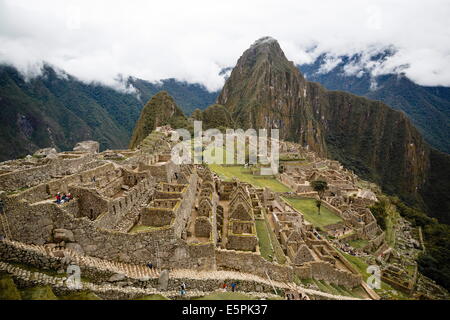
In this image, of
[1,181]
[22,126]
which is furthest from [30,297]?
[22,126]

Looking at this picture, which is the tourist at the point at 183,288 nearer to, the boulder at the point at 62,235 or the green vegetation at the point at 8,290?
the boulder at the point at 62,235

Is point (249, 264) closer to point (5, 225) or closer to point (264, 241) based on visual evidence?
point (264, 241)

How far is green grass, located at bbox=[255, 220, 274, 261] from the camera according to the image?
676 inches

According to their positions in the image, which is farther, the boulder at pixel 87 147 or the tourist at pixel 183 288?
the boulder at pixel 87 147

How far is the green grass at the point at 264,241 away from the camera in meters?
17.2

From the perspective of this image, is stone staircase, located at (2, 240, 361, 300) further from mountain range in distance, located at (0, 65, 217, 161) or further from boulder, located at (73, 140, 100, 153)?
mountain range in distance, located at (0, 65, 217, 161)

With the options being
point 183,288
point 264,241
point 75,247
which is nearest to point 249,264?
point 264,241

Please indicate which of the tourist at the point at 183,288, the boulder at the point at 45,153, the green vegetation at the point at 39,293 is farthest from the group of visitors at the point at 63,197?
the boulder at the point at 45,153

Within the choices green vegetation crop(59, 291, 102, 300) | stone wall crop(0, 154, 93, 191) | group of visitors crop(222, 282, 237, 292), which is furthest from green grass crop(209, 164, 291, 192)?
green vegetation crop(59, 291, 102, 300)

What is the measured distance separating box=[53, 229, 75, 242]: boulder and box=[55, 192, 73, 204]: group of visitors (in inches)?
60.0

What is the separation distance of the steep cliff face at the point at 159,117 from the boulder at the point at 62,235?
102 m

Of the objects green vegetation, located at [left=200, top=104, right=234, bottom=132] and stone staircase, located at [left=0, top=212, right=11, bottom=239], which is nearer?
stone staircase, located at [left=0, top=212, right=11, bottom=239]
